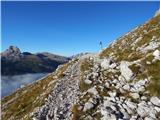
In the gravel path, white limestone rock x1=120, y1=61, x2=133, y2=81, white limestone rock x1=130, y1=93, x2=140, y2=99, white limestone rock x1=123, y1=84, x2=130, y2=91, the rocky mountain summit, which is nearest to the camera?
the rocky mountain summit

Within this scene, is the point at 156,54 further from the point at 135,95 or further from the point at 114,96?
the point at 114,96

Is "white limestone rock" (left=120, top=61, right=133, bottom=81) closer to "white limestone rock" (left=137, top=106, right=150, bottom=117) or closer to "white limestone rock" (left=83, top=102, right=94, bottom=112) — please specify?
"white limestone rock" (left=83, top=102, right=94, bottom=112)

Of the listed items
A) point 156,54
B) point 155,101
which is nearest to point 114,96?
point 155,101

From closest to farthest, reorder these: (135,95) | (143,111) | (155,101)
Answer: (143,111) < (155,101) < (135,95)

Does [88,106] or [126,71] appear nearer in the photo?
[88,106]

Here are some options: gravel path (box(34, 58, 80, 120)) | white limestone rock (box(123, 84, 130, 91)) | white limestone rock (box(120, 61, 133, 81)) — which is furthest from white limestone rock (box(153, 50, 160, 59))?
gravel path (box(34, 58, 80, 120))

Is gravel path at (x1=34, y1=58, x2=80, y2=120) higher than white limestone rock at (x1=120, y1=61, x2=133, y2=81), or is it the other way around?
white limestone rock at (x1=120, y1=61, x2=133, y2=81)

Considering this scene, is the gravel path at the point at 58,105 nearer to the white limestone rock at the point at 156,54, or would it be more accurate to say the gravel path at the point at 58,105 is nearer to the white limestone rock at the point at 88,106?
the white limestone rock at the point at 88,106

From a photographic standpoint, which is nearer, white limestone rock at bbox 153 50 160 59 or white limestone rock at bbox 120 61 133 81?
white limestone rock at bbox 120 61 133 81

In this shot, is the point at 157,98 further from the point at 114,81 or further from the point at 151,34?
the point at 151,34

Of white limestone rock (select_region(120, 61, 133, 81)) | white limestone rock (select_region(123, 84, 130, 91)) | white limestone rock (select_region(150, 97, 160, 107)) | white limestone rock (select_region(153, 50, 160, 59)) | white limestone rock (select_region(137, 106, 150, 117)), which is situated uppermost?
white limestone rock (select_region(153, 50, 160, 59))

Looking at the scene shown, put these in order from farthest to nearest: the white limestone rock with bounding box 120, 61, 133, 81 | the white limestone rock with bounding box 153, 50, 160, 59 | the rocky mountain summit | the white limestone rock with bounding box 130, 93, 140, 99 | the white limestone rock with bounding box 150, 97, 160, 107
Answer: the white limestone rock with bounding box 153, 50, 160, 59 < the white limestone rock with bounding box 120, 61, 133, 81 < the white limestone rock with bounding box 130, 93, 140, 99 < the white limestone rock with bounding box 150, 97, 160, 107 < the rocky mountain summit

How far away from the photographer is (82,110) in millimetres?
31766

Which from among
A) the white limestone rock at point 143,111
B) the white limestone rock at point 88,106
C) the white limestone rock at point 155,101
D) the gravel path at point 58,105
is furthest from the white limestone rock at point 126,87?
the gravel path at point 58,105
